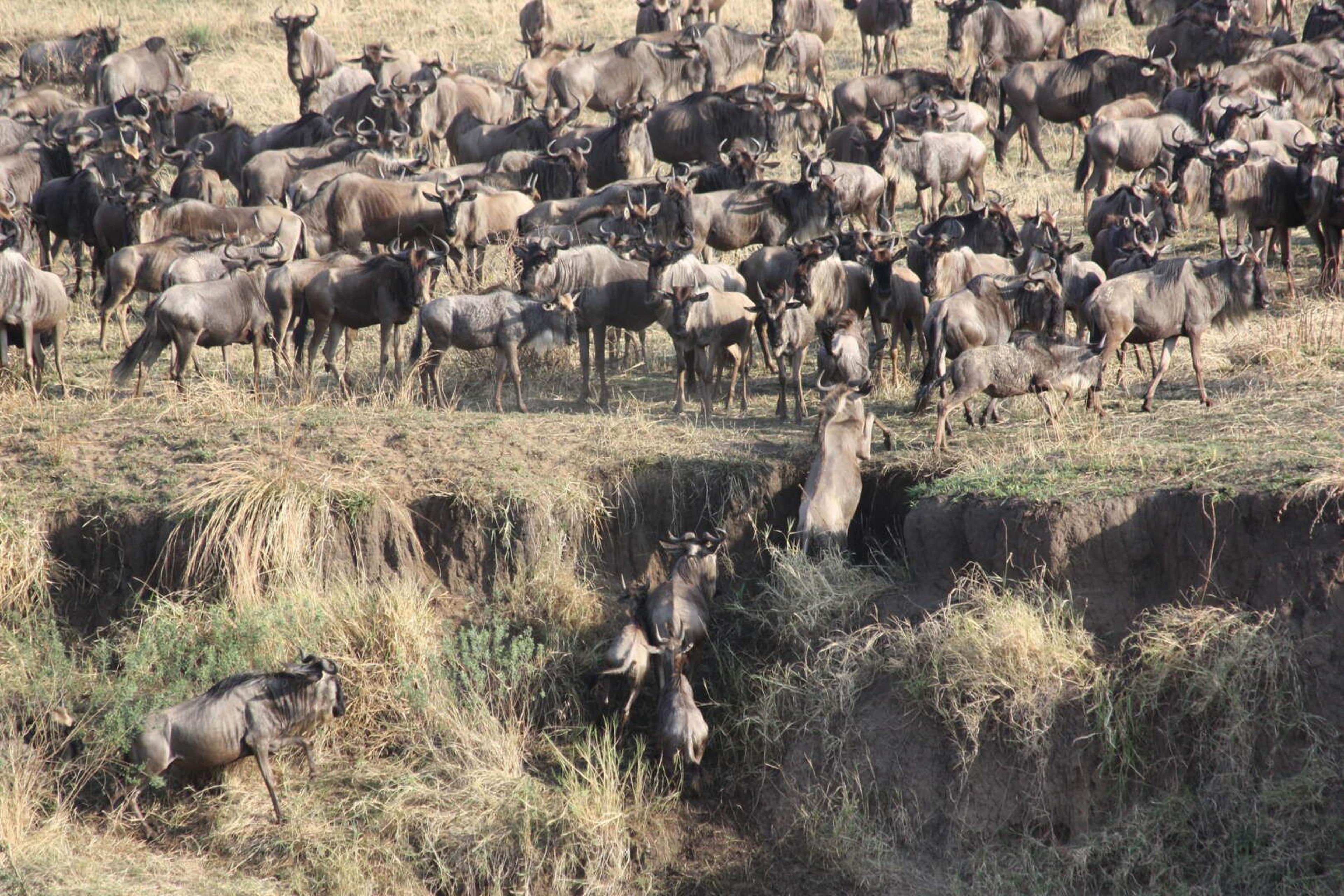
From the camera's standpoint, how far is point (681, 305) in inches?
480

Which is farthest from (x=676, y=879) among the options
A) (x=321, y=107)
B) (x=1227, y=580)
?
(x=321, y=107)

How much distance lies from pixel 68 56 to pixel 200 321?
1698 centimetres

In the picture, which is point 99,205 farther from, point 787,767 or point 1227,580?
point 1227,580

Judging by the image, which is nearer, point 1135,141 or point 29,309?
point 29,309

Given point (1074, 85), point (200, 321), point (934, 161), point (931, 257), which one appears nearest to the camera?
point (200, 321)

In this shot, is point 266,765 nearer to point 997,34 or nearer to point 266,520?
point 266,520

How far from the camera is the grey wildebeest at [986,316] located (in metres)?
11.5

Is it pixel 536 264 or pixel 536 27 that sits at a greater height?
pixel 536 27

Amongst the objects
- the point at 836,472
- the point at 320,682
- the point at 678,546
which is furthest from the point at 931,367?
the point at 320,682

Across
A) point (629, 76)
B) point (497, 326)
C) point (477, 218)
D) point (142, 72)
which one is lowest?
point (497, 326)

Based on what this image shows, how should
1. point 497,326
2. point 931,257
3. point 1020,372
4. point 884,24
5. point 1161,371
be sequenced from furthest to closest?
point 884,24 → point 931,257 → point 497,326 → point 1161,371 → point 1020,372

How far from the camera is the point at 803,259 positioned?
1258 cm

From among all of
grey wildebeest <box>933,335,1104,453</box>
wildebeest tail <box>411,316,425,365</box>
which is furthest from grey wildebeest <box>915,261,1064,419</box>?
wildebeest tail <box>411,316,425,365</box>

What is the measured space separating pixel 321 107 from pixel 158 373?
1126 cm
